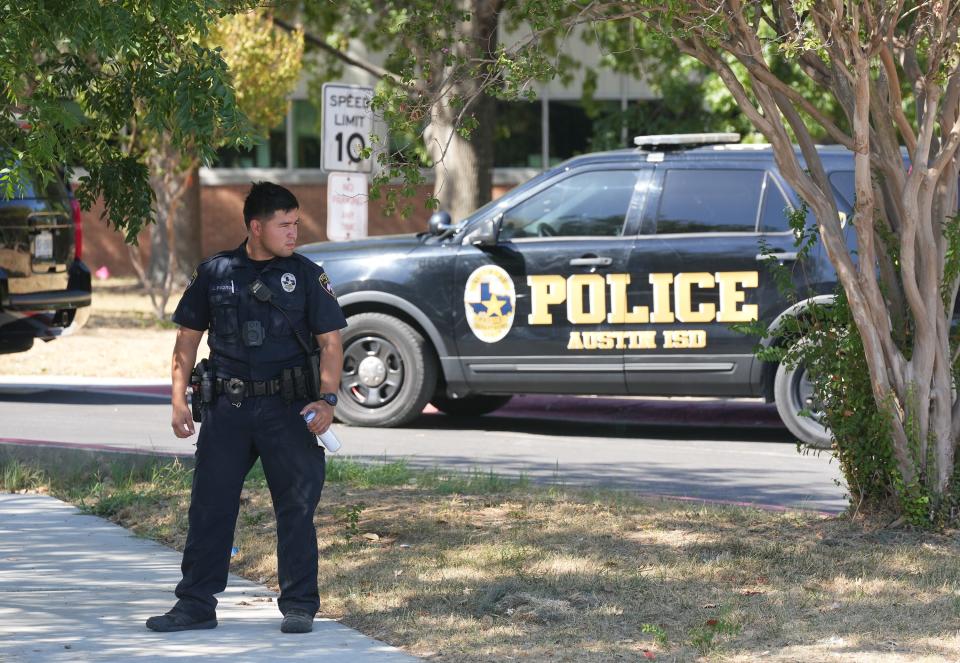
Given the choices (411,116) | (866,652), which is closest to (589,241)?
(411,116)

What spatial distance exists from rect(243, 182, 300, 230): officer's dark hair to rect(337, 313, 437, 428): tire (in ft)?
17.5

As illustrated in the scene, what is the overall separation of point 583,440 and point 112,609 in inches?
219

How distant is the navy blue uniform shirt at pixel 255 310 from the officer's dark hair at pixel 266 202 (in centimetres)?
17

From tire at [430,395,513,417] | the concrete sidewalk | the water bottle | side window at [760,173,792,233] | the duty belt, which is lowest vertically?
the concrete sidewalk

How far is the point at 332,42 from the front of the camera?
2262 cm

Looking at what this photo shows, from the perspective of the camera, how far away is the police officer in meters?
5.39

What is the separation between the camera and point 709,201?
10.3m

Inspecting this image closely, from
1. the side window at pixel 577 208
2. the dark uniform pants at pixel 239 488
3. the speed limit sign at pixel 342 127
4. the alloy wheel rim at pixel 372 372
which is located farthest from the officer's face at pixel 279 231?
the speed limit sign at pixel 342 127

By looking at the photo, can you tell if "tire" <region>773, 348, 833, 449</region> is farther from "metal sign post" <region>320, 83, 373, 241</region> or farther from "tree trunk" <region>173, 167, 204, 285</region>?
"tree trunk" <region>173, 167, 204, 285</region>

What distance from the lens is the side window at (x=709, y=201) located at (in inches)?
402

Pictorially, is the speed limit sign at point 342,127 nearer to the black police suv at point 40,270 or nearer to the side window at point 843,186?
the black police suv at point 40,270

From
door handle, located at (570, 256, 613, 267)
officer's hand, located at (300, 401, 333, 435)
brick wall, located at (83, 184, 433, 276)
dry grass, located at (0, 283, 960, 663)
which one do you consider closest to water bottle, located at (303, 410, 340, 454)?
officer's hand, located at (300, 401, 333, 435)

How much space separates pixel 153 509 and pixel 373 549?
147 cm

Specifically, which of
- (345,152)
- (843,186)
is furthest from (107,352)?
(843,186)
